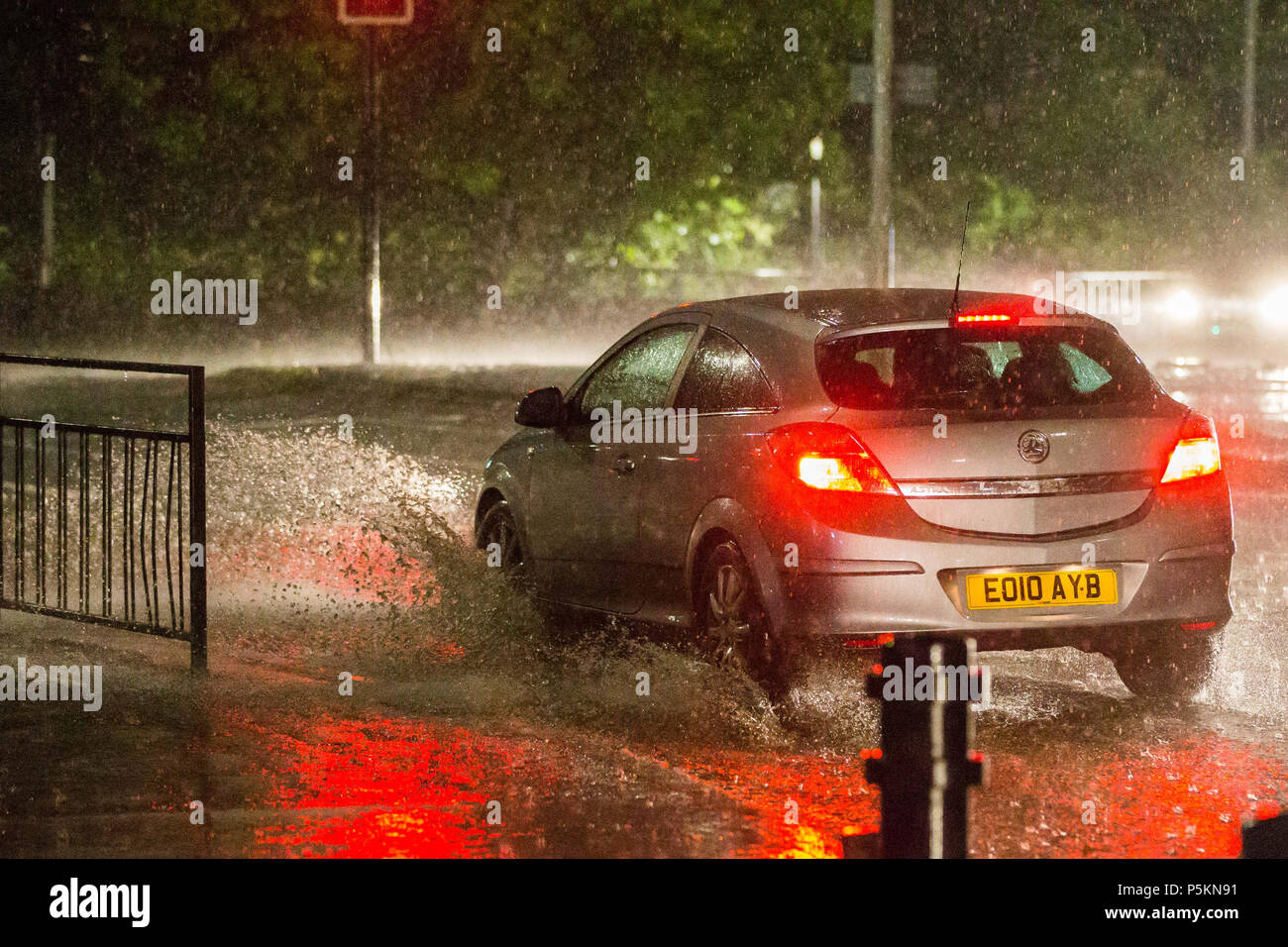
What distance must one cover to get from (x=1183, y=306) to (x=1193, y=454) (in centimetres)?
2714

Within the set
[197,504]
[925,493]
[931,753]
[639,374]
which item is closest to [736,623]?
[925,493]

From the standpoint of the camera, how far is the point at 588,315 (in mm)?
36469

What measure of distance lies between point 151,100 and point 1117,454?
2548 centimetres

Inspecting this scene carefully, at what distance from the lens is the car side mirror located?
27.4 ft

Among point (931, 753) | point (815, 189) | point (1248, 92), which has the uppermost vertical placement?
point (1248, 92)

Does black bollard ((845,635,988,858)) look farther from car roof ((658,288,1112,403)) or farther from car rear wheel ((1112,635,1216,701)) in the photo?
car rear wheel ((1112,635,1216,701))

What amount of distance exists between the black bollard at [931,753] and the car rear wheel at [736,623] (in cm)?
277

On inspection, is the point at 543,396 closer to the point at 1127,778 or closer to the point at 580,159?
the point at 1127,778

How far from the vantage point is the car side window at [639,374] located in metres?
7.98

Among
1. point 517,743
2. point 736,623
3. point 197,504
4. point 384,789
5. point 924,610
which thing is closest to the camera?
point 384,789

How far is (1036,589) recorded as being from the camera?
21.8ft

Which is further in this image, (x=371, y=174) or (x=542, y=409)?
(x=371, y=174)

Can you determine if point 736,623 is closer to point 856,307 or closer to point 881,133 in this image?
point 856,307
